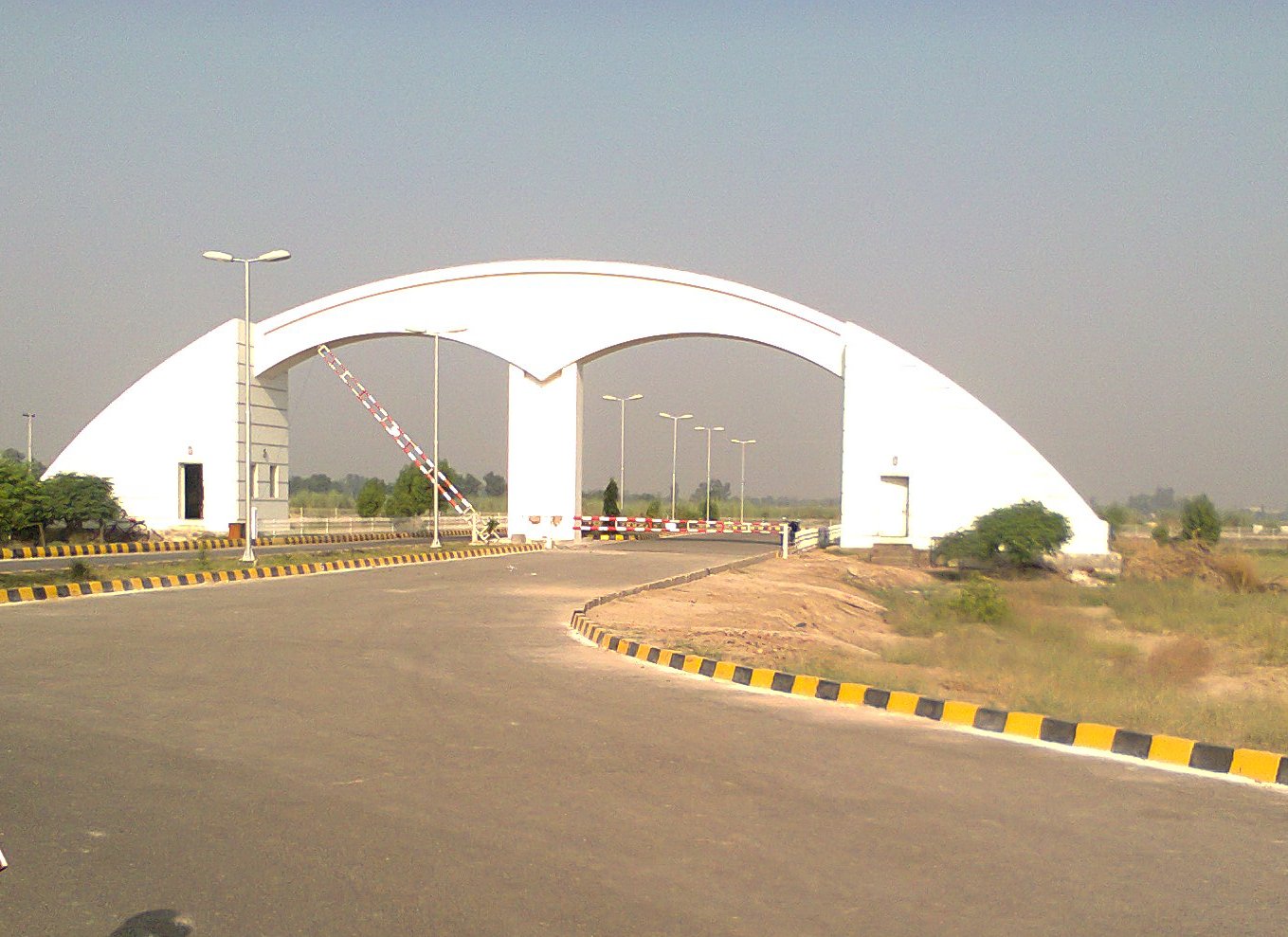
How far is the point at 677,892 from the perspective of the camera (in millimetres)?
4949

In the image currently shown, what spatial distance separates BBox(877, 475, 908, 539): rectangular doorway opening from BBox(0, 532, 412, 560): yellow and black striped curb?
64.7 ft

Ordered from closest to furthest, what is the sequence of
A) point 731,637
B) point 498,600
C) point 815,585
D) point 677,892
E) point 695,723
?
1. point 677,892
2. point 695,723
3. point 731,637
4. point 498,600
5. point 815,585

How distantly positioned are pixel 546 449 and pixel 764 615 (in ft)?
69.8

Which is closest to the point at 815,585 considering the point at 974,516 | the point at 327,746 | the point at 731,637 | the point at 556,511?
the point at 974,516

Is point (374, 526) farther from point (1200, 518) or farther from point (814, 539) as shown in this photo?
point (1200, 518)

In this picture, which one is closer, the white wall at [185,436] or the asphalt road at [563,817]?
the asphalt road at [563,817]

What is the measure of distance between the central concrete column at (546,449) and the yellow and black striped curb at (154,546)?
810cm

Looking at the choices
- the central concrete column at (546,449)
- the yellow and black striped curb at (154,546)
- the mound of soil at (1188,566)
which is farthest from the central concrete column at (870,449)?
the yellow and black striped curb at (154,546)

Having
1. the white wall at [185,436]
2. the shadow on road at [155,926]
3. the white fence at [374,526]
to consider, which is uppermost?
the white wall at [185,436]

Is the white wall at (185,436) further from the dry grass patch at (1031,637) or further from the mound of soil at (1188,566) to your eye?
the mound of soil at (1188,566)

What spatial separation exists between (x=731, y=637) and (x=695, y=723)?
627 cm

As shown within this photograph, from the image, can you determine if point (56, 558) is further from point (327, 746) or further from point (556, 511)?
point (327, 746)

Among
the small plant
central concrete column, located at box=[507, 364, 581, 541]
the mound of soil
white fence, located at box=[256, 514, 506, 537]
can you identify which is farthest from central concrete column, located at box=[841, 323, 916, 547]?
white fence, located at box=[256, 514, 506, 537]

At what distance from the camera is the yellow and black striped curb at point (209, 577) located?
1897 cm
